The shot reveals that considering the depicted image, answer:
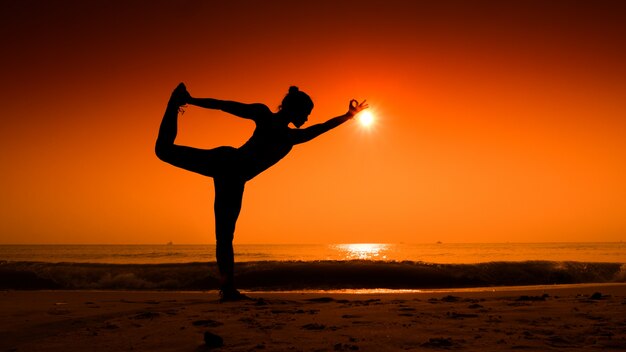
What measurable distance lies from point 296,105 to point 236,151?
888mm

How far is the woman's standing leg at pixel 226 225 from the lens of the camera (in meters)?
6.22

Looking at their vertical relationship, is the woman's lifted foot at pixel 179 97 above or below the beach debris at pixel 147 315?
above

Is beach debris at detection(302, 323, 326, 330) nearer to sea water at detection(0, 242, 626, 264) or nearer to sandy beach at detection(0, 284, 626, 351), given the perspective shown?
sandy beach at detection(0, 284, 626, 351)

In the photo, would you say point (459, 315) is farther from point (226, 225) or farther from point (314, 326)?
point (226, 225)

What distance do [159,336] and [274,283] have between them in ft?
35.4

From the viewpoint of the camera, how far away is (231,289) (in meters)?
6.31

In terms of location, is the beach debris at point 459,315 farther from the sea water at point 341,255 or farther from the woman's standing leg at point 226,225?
the sea water at point 341,255

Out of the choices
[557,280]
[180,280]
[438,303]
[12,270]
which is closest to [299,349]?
[438,303]

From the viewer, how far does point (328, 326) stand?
4129mm

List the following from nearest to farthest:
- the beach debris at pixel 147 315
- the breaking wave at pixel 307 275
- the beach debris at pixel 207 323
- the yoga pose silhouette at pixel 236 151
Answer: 1. the beach debris at pixel 207 323
2. the beach debris at pixel 147 315
3. the yoga pose silhouette at pixel 236 151
4. the breaking wave at pixel 307 275

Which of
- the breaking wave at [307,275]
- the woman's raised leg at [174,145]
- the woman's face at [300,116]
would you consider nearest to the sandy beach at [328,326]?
the woman's raised leg at [174,145]

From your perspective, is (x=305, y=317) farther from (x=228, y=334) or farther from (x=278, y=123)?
(x=278, y=123)

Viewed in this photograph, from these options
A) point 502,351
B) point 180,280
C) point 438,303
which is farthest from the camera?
point 180,280

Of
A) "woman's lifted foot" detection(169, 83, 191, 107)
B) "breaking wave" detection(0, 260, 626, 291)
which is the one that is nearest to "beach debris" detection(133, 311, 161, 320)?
"woman's lifted foot" detection(169, 83, 191, 107)
